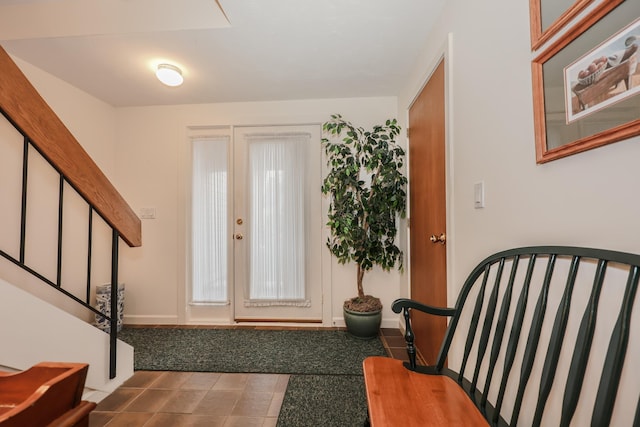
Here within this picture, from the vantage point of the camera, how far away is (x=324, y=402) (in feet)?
5.21

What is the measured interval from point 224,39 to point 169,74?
2.03 ft

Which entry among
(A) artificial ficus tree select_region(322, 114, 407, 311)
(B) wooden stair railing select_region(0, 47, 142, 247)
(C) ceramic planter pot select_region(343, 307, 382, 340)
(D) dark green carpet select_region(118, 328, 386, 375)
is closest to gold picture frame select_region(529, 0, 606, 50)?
(A) artificial ficus tree select_region(322, 114, 407, 311)

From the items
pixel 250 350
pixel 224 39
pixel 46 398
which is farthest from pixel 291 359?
pixel 224 39

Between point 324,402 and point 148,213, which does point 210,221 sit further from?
point 324,402

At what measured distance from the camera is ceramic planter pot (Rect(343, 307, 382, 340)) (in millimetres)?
2383

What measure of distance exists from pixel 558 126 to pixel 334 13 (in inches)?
56.2

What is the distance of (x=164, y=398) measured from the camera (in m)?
1.66

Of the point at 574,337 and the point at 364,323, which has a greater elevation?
the point at 574,337

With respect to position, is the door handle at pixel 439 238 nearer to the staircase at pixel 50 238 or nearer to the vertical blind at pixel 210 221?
the staircase at pixel 50 238

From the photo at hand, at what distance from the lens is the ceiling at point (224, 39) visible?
65.1 inches

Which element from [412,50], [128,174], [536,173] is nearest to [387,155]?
[412,50]

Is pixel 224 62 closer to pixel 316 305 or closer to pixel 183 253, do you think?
pixel 183 253

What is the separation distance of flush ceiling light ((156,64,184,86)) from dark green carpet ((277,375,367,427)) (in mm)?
2476

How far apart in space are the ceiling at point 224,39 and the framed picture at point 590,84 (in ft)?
3.67
